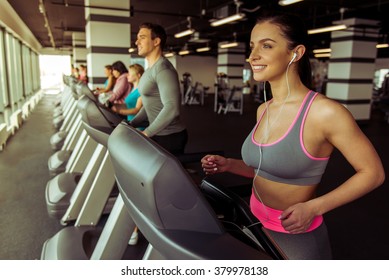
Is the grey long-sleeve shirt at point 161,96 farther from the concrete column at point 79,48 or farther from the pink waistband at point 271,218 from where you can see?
the concrete column at point 79,48

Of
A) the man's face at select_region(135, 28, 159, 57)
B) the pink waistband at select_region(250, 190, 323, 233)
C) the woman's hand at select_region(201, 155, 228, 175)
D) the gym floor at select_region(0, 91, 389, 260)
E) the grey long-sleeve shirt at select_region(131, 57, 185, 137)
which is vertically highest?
the man's face at select_region(135, 28, 159, 57)

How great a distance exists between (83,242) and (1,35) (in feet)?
18.5

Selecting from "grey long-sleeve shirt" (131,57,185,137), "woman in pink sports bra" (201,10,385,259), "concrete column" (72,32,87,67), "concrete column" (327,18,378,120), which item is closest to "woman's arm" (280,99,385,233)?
"woman in pink sports bra" (201,10,385,259)

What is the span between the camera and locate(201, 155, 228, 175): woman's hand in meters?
→ 1.17

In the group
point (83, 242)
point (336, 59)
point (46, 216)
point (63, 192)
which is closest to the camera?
point (83, 242)

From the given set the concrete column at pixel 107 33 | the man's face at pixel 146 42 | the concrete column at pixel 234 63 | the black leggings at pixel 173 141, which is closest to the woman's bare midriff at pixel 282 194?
the black leggings at pixel 173 141

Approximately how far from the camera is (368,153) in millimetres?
915

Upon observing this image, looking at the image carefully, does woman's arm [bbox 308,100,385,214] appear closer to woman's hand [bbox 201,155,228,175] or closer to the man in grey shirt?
woman's hand [bbox 201,155,228,175]

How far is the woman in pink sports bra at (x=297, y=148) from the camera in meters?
0.92

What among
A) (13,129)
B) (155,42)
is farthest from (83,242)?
(13,129)

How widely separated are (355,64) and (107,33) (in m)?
6.21

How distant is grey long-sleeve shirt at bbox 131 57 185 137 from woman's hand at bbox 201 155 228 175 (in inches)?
31.6

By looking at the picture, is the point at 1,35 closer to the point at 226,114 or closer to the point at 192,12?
the point at 192,12

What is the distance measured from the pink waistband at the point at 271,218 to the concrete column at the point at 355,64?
27.8ft
